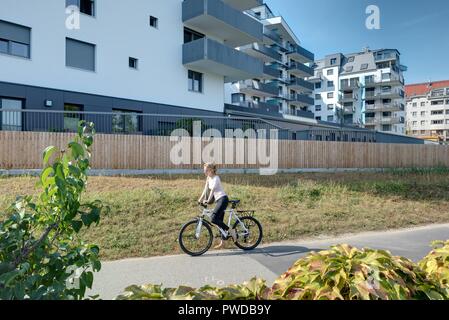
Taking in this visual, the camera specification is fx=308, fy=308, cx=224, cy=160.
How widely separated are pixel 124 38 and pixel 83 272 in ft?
60.5

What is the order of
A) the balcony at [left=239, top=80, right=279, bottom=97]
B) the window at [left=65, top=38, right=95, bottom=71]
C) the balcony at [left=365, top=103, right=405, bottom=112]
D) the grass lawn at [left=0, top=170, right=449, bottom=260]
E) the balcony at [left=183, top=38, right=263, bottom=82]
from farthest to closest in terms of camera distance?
1. the balcony at [left=365, top=103, right=405, bottom=112]
2. the balcony at [left=239, top=80, right=279, bottom=97]
3. the balcony at [left=183, top=38, right=263, bottom=82]
4. the window at [left=65, top=38, right=95, bottom=71]
5. the grass lawn at [left=0, top=170, right=449, bottom=260]

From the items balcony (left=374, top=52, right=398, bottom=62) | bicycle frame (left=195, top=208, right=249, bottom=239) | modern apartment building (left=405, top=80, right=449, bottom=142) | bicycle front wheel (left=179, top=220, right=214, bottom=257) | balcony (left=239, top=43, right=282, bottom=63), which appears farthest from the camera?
modern apartment building (left=405, top=80, right=449, bottom=142)

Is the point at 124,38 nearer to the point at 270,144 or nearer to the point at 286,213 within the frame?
the point at 270,144

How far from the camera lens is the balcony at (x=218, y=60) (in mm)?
19375

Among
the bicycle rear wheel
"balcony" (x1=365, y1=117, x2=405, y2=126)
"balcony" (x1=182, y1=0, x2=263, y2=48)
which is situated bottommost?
the bicycle rear wheel

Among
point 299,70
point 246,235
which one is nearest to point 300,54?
point 299,70

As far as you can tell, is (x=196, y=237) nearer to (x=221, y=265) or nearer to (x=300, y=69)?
(x=221, y=265)

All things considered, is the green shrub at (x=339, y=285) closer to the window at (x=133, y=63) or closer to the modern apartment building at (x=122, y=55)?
the modern apartment building at (x=122, y=55)

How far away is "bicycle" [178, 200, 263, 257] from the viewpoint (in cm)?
591

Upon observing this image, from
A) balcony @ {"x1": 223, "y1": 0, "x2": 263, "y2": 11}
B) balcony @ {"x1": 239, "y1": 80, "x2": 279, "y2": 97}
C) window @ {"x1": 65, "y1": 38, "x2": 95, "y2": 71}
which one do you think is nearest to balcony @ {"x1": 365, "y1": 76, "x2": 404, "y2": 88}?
balcony @ {"x1": 239, "y1": 80, "x2": 279, "y2": 97}

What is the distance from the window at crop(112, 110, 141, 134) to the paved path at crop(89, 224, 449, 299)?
878 cm

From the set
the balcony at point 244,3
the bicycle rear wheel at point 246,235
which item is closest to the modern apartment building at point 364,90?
the balcony at point 244,3

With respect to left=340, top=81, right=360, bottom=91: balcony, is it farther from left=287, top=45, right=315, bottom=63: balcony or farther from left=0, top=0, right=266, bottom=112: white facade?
left=0, top=0, right=266, bottom=112: white facade

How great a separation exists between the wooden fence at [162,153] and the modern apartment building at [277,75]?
62.1 feet
